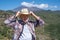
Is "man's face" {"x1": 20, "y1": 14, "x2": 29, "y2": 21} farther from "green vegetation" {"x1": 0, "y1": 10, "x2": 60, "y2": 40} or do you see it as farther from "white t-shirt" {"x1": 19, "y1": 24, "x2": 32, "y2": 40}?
"green vegetation" {"x1": 0, "y1": 10, "x2": 60, "y2": 40}

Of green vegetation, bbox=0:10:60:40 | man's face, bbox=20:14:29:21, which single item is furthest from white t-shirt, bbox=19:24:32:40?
green vegetation, bbox=0:10:60:40

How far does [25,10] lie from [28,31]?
48cm

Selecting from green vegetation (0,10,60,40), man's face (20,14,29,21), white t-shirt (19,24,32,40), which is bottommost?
green vegetation (0,10,60,40)

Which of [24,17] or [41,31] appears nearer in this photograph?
[24,17]

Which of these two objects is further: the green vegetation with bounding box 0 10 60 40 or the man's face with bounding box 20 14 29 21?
the green vegetation with bounding box 0 10 60 40

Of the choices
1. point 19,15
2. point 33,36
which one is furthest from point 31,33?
point 19,15

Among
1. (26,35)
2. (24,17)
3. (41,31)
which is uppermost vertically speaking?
(24,17)

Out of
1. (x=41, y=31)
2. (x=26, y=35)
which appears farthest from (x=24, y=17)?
(x=41, y=31)

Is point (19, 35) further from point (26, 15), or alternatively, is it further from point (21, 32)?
point (26, 15)

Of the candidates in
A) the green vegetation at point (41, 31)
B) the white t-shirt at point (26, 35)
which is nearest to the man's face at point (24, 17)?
the white t-shirt at point (26, 35)

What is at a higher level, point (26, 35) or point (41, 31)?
point (26, 35)

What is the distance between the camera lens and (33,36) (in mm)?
5977

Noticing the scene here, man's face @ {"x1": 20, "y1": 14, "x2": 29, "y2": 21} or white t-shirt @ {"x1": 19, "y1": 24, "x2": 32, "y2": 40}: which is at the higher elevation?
man's face @ {"x1": 20, "y1": 14, "x2": 29, "y2": 21}

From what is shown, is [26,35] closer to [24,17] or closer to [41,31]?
[24,17]
